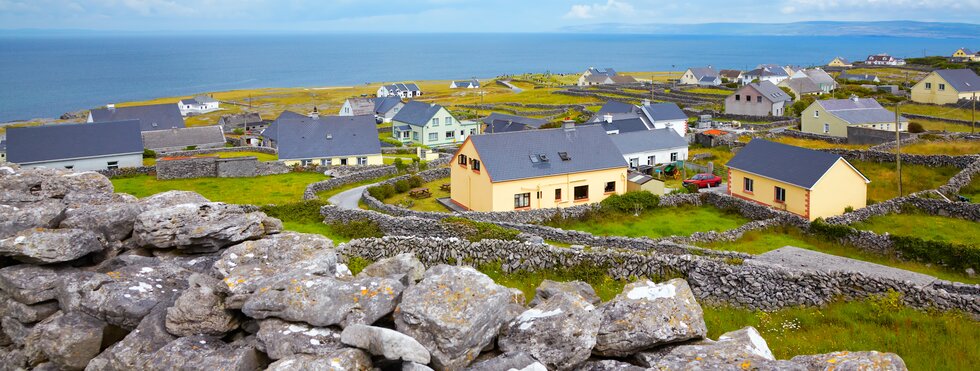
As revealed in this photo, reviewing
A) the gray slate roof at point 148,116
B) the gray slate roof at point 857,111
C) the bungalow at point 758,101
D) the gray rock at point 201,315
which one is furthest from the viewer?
the bungalow at point 758,101

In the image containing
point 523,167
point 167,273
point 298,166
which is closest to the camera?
point 167,273

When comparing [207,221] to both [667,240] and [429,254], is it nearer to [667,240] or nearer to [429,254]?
[429,254]

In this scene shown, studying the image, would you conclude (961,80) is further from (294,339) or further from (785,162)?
(294,339)

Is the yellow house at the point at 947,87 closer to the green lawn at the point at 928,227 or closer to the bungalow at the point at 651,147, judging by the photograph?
the bungalow at the point at 651,147

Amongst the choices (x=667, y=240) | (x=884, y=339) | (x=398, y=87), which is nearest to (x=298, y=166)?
(x=667, y=240)

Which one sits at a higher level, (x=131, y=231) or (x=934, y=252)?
(x=131, y=231)

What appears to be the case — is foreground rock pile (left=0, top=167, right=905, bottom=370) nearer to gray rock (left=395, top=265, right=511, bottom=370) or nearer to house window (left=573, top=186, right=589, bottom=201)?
gray rock (left=395, top=265, right=511, bottom=370)

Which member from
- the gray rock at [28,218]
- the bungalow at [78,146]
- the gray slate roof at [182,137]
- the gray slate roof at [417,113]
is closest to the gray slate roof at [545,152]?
the gray rock at [28,218]
